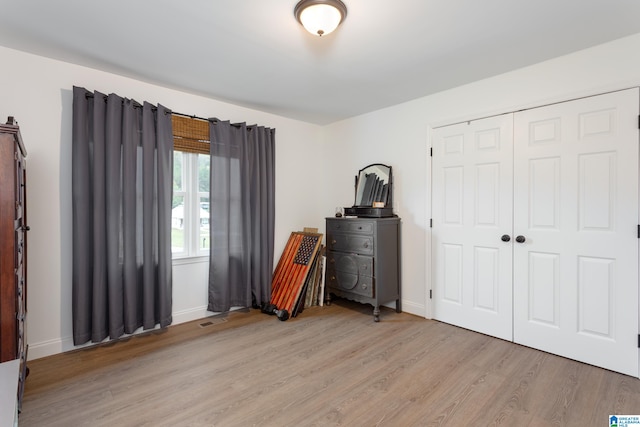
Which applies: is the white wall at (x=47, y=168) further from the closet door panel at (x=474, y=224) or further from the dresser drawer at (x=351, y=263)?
the closet door panel at (x=474, y=224)

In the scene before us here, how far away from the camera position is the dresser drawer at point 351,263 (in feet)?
11.3

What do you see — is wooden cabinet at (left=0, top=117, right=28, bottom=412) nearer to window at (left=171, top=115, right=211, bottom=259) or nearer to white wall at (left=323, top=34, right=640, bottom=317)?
window at (left=171, top=115, right=211, bottom=259)

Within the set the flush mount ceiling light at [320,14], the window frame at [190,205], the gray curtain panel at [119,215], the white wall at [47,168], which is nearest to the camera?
the flush mount ceiling light at [320,14]

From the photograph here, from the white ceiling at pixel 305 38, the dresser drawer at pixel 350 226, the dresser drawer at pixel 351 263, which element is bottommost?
the dresser drawer at pixel 351 263

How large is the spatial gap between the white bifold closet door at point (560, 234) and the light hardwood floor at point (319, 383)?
0.23m

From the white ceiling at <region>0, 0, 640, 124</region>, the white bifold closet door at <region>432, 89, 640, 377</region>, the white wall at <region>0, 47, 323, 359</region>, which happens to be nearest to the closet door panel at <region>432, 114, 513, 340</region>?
the white bifold closet door at <region>432, 89, 640, 377</region>

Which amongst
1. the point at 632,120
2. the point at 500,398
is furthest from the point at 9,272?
the point at 632,120

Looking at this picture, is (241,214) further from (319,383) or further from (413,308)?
(413,308)

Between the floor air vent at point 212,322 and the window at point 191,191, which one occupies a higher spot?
the window at point 191,191

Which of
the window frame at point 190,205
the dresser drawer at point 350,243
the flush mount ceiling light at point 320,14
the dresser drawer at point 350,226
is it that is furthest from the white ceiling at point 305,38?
the dresser drawer at point 350,243

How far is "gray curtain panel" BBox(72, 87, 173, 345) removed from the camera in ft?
8.39

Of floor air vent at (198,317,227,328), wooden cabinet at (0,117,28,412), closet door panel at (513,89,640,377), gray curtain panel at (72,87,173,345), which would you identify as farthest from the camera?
floor air vent at (198,317,227,328)

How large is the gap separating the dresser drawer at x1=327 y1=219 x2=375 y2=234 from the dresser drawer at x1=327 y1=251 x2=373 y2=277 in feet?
0.93

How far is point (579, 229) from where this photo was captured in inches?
96.3
